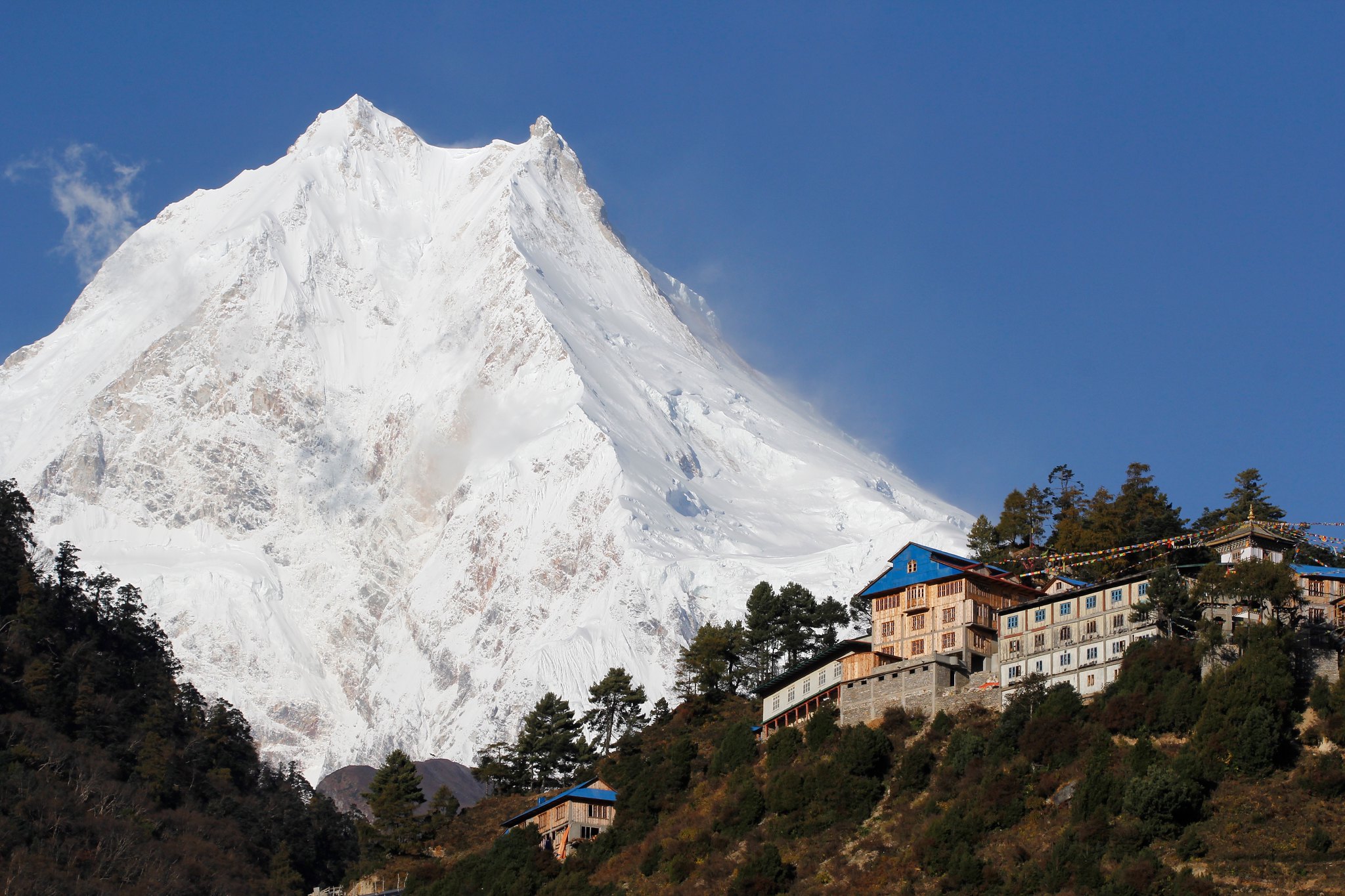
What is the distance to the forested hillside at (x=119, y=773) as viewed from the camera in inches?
3457

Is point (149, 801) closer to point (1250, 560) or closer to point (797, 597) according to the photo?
point (797, 597)

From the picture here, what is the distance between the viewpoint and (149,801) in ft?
322

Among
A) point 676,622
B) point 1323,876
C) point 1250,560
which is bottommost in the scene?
point 1323,876

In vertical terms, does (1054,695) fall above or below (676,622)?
below

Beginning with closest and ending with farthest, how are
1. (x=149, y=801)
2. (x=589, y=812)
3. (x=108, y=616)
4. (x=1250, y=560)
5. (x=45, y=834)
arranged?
(x=1250, y=560)
(x=589, y=812)
(x=45, y=834)
(x=149, y=801)
(x=108, y=616)

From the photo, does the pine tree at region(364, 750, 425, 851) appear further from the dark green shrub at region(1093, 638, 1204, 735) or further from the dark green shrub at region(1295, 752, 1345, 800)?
the dark green shrub at region(1295, 752, 1345, 800)

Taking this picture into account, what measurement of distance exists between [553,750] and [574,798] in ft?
49.8

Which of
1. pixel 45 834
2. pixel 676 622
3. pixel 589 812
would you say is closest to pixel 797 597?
pixel 589 812

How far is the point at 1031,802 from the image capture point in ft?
204

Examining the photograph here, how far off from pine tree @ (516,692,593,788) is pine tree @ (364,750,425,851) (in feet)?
19.8

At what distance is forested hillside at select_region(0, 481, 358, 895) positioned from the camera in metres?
87.8

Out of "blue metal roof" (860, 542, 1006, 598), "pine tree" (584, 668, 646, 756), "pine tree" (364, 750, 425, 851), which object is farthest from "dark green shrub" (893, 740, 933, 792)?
"pine tree" (584, 668, 646, 756)

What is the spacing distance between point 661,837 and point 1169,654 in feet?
72.9

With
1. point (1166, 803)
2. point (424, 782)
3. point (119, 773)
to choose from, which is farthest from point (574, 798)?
point (424, 782)
